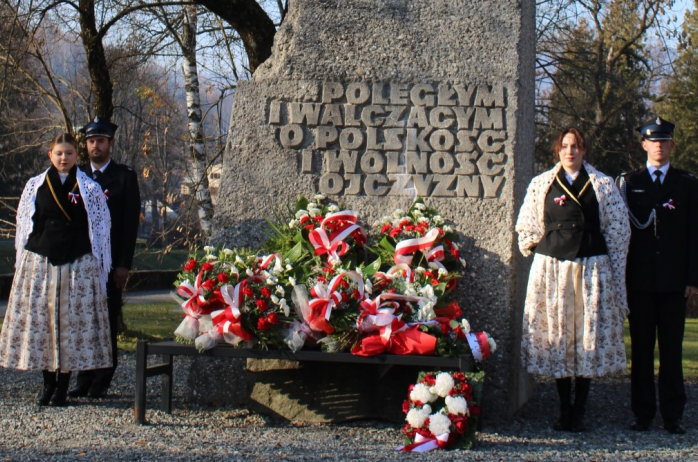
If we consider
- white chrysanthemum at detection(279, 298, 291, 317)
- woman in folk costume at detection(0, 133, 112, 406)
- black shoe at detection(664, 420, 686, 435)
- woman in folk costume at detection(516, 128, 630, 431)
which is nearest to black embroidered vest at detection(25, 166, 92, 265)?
woman in folk costume at detection(0, 133, 112, 406)

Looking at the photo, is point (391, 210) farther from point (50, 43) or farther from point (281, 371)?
point (50, 43)

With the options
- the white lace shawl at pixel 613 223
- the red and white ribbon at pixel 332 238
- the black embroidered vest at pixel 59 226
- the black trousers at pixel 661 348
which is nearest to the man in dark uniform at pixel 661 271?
the black trousers at pixel 661 348

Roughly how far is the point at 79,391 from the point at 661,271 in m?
3.72

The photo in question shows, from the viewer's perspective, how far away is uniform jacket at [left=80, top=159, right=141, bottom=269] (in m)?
5.91

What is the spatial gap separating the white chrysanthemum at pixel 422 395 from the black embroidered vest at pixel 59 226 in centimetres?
227

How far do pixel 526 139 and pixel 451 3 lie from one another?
1012 mm

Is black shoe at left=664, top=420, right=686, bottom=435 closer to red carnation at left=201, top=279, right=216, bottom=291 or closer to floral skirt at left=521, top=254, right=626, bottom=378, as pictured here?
floral skirt at left=521, top=254, right=626, bottom=378

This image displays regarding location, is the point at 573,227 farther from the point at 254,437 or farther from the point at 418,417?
the point at 254,437

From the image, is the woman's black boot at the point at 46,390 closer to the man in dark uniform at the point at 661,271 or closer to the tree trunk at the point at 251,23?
the man in dark uniform at the point at 661,271

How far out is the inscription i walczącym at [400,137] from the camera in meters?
5.65

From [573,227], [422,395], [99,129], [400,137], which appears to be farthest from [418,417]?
[99,129]

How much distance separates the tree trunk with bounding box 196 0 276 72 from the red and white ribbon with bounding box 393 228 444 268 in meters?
3.80

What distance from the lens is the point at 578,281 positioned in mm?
5039

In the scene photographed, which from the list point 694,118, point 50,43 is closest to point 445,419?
point 50,43
